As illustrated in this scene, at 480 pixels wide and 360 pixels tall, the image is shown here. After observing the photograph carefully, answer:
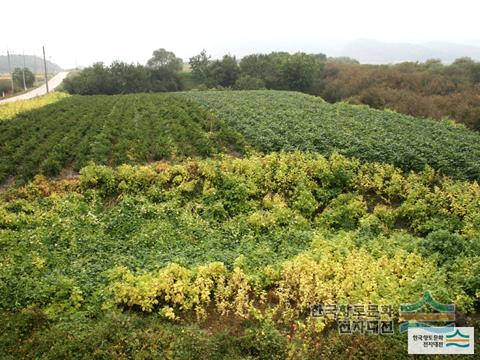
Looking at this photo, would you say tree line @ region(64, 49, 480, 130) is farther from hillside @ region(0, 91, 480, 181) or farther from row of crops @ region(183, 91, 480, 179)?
hillside @ region(0, 91, 480, 181)

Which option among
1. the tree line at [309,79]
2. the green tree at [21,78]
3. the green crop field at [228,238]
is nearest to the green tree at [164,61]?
the tree line at [309,79]

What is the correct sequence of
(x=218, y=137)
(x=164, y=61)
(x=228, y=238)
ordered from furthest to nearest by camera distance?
(x=164, y=61) → (x=218, y=137) → (x=228, y=238)

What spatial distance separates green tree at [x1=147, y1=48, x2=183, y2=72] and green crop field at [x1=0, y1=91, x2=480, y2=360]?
4428cm

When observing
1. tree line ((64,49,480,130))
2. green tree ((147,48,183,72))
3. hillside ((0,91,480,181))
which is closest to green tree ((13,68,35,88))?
tree line ((64,49,480,130))

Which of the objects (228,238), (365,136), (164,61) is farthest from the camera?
(164,61)

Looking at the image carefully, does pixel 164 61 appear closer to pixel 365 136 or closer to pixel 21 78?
pixel 21 78

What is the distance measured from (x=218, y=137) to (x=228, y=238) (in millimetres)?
9047

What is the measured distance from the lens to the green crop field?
6.89 metres

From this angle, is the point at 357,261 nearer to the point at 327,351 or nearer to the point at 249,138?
the point at 327,351

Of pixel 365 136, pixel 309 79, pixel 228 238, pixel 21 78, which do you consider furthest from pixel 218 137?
pixel 21 78

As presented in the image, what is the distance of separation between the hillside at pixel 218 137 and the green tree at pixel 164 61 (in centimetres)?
3724

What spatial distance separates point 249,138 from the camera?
18406 millimetres

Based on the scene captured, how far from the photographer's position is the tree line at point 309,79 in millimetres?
34812

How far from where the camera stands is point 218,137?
61.2ft
